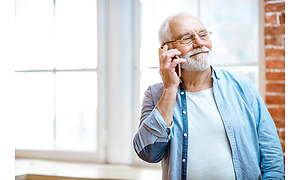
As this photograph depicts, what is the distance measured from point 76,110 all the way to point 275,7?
5.70 feet

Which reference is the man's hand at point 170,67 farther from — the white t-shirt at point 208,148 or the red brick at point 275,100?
the red brick at point 275,100

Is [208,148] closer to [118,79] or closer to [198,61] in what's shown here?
[198,61]

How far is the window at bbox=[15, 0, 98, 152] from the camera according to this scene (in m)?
2.60

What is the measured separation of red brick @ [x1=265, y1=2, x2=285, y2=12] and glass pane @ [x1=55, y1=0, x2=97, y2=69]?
53.3 inches

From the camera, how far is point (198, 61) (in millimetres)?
1455

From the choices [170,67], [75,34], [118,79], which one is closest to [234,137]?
[170,67]

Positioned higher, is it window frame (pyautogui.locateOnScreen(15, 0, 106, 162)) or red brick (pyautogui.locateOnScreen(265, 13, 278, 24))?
red brick (pyautogui.locateOnScreen(265, 13, 278, 24))

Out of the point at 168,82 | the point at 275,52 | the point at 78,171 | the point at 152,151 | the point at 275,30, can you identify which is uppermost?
the point at 275,30

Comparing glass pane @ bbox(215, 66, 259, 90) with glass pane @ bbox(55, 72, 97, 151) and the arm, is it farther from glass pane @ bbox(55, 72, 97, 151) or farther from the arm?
glass pane @ bbox(55, 72, 97, 151)

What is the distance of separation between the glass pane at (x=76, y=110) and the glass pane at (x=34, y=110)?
3.5 inches

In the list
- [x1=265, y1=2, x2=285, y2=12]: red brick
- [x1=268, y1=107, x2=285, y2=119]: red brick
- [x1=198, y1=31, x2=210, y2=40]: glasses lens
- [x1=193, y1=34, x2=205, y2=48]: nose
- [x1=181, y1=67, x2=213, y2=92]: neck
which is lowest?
[x1=268, y1=107, x2=285, y2=119]: red brick

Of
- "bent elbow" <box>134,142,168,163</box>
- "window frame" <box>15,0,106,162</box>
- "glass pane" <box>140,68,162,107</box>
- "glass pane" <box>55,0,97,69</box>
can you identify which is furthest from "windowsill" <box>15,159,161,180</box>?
"glass pane" <box>55,0,97,69</box>
